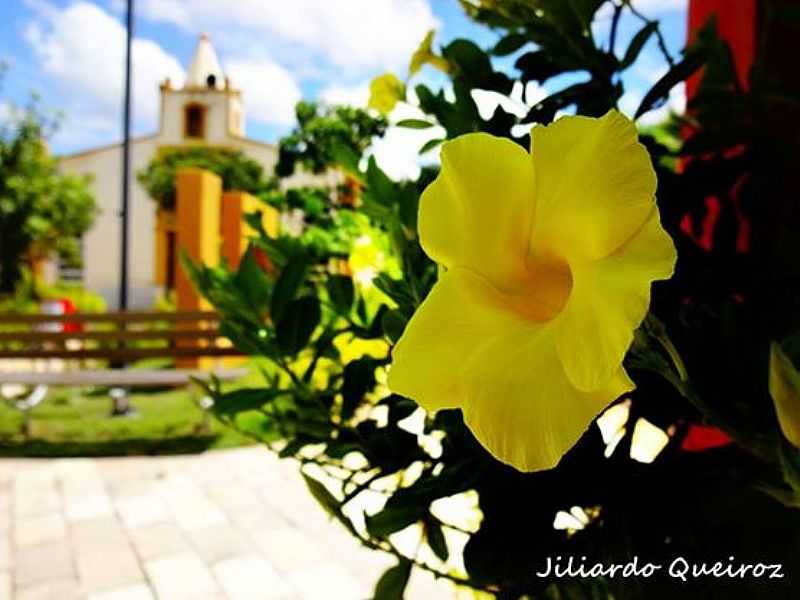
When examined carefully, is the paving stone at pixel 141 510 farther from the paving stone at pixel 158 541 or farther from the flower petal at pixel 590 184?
the flower petal at pixel 590 184

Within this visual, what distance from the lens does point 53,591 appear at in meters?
2.40

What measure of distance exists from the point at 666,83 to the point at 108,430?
478 cm

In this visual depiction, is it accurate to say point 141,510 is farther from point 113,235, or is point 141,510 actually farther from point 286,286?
point 113,235

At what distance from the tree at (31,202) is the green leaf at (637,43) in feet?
53.2

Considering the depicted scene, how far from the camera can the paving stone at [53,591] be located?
7.74ft

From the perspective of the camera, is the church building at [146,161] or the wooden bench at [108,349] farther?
the church building at [146,161]

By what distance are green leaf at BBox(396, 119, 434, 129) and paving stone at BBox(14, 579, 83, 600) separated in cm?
238

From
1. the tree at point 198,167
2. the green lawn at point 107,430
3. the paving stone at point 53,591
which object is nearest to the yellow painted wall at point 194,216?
the green lawn at point 107,430

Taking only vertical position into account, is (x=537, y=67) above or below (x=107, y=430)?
above

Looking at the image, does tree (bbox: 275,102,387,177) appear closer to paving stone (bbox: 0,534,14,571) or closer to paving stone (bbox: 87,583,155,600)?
paving stone (bbox: 87,583,155,600)

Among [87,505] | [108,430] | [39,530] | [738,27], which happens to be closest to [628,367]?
[738,27]

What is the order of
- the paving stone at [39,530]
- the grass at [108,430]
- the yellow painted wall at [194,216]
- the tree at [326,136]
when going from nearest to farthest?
the tree at [326,136] < the paving stone at [39,530] < the grass at [108,430] < the yellow painted wall at [194,216]

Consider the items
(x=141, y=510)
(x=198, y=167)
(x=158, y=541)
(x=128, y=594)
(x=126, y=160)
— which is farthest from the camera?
(x=198, y=167)

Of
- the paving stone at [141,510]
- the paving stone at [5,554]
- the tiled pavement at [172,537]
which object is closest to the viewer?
the tiled pavement at [172,537]
